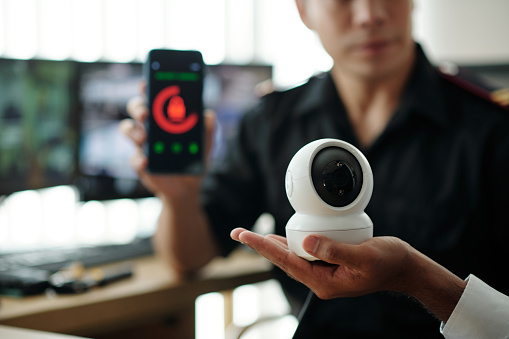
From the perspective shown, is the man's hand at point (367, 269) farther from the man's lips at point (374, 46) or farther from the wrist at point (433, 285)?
the man's lips at point (374, 46)

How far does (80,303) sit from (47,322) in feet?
0.21

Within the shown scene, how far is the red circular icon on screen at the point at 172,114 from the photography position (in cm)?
84

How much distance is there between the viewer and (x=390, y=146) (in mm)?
926

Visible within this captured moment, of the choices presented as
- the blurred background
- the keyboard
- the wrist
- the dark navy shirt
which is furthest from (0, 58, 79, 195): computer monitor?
the wrist

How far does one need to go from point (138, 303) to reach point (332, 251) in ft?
2.28

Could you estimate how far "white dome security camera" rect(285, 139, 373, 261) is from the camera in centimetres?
45

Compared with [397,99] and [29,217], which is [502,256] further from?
[29,217]

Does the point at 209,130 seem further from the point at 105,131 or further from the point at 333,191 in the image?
the point at 333,191

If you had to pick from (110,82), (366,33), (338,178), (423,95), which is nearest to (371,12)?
(366,33)

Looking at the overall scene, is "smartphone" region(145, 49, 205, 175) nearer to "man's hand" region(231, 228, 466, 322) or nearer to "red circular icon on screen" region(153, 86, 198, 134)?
"red circular icon on screen" region(153, 86, 198, 134)

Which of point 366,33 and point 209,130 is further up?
point 366,33

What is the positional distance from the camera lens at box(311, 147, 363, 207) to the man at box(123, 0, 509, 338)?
267 millimetres

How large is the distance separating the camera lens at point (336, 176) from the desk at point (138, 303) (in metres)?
0.65

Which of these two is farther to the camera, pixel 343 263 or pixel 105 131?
pixel 105 131
